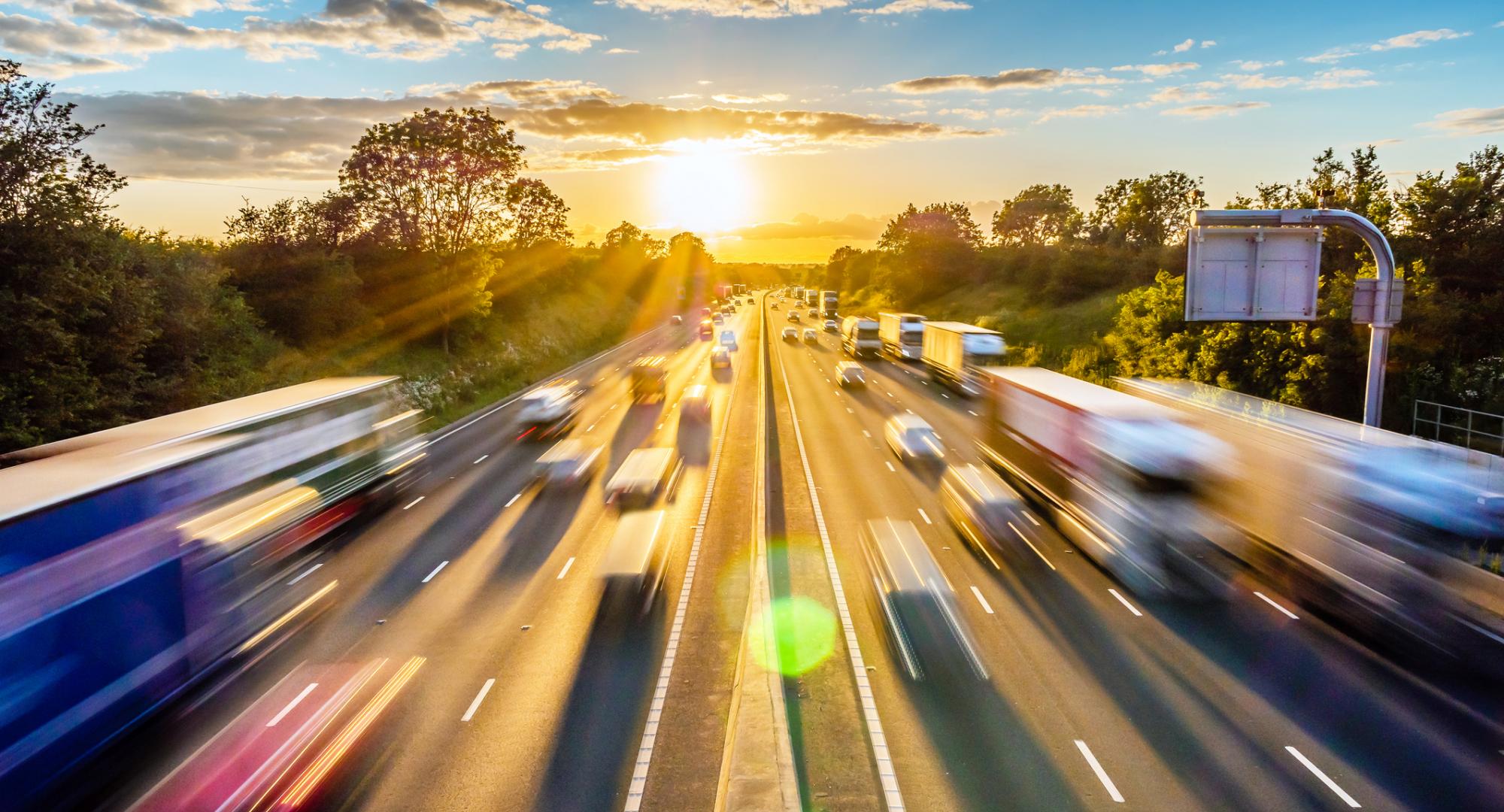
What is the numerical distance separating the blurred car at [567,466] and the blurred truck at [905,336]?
34435mm

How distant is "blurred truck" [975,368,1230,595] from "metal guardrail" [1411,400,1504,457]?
42.4 feet

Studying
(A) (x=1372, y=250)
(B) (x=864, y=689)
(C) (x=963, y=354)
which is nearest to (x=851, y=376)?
(C) (x=963, y=354)

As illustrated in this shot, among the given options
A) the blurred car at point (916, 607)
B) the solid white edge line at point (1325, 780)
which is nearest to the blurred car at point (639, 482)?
the blurred car at point (916, 607)

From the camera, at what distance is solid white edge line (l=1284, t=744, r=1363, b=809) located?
10.1m

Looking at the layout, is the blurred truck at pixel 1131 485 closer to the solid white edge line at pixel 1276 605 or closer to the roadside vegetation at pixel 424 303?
the solid white edge line at pixel 1276 605

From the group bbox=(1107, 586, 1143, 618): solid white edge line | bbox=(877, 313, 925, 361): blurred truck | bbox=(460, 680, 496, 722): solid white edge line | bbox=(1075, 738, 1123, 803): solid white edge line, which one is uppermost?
bbox=(877, 313, 925, 361): blurred truck

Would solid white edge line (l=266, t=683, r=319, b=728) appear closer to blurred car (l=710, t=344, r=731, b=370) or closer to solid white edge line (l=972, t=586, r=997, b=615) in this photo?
solid white edge line (l=972, t=586, r=997, b=615)

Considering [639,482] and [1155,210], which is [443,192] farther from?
[1155,210]

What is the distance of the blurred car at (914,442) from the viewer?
29.1 metres

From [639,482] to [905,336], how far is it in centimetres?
4291

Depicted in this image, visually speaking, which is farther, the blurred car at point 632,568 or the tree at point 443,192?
the tree at point 443,192

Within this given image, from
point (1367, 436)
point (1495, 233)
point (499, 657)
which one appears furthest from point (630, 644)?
point (1495, 233)

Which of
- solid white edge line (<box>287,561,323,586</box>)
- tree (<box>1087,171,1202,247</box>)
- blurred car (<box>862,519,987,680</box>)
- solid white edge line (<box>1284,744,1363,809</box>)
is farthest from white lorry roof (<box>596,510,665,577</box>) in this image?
tree (<box>1087,171,1202,247</box>)

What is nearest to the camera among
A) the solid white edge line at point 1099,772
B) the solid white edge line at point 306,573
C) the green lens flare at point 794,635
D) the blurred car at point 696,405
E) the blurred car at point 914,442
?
the solid white edge line at point 1099,772
